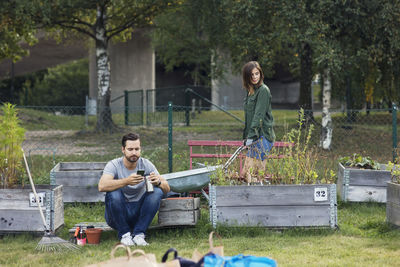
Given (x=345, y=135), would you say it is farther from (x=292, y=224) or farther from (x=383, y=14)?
(x=292, y=224)

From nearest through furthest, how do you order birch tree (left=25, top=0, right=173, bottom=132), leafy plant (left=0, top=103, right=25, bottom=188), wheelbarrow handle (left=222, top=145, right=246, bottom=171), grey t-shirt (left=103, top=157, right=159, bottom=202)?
grey t-shirt (left=103, top=157, right=159, bottom=202), leafy plant (left=0, top=103, right=25, bottom=188), wheelbarrow handle (left=222, top=145, right=246, bottom=171), birch tree (left=25, top=0, right=173, bottom=132)

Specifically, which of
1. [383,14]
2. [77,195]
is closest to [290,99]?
[383,14]

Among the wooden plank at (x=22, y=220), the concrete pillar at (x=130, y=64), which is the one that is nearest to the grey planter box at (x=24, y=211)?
the wooden plank at (x=22, y=220)

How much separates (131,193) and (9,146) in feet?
4.81

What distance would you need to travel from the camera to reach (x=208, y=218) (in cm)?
677

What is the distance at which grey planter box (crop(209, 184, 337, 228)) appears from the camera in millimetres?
6301

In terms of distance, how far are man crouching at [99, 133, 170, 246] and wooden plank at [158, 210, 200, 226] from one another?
0.70ft

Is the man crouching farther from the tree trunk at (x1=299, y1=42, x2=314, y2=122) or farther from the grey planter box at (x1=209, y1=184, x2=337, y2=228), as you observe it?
the tree trunk at (x1=299, y1=42, x2=314, y2=122)

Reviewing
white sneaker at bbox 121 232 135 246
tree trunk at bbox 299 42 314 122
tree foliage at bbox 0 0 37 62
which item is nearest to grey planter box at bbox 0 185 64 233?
white sneaker at bbox 121 232 135 246

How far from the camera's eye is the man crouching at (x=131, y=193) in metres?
5.94

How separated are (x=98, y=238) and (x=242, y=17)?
914 cm

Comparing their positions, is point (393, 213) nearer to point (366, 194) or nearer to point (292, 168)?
point (292, 168)

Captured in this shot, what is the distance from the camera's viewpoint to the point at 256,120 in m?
6.71

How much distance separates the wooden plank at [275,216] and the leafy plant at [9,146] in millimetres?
2284
